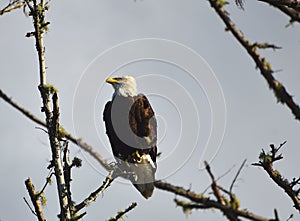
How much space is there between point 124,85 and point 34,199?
341cm

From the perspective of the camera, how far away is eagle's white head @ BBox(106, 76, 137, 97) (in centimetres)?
845

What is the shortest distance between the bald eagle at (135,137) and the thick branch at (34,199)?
1909mm

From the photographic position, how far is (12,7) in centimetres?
707

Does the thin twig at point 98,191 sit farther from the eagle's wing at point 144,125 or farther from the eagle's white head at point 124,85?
the eagle's white head at point 124,85

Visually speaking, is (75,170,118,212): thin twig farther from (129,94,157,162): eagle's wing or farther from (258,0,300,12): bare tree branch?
(258,0,300,12): bare tree branch

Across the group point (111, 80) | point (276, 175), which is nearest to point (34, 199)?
point (276, 175)

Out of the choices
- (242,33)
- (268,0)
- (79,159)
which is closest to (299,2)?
(268,0)

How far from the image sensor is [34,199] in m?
5.41

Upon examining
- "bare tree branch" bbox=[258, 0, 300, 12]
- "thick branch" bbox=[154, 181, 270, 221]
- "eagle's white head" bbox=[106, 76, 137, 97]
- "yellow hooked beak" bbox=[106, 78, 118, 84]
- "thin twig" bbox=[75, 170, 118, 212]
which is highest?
"yellow hooked beak" bbox=[106, 78, 118, 84]

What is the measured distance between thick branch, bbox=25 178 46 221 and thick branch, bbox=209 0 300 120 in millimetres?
2929

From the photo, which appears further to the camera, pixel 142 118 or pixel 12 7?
pixel 142 118

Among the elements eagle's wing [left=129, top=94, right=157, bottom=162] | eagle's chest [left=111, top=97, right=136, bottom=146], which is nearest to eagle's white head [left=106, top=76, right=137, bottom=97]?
eagle's chest [left=111, top=97, right=136, bottom=146]

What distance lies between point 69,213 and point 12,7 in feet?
9.38

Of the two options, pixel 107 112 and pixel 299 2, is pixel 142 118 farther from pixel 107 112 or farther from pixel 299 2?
pixel 299 2
